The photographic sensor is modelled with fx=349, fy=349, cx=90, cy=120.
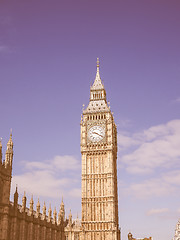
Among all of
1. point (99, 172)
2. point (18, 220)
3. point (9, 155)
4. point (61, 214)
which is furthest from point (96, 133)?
point (9, 155)

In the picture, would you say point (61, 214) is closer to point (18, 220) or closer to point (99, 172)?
point (99, 172)

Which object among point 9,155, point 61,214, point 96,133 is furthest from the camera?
point 96,133

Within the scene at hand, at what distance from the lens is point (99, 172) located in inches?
3447

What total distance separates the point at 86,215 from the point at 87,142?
60.2 feet

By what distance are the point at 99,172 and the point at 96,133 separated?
→ 33.7 ft

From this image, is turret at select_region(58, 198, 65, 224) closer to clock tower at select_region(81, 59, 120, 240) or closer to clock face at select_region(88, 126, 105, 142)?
clock tower at select_region(81, 59, 120, 240)

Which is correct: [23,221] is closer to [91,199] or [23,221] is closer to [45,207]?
[45,207]

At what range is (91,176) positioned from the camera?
87.6m

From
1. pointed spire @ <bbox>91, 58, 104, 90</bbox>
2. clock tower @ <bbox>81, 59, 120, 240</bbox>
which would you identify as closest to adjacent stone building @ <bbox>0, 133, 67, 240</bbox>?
clock tower @ <bbox>81, 59, 120, 240</bbox>

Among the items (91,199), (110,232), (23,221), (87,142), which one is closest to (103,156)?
(87,142)

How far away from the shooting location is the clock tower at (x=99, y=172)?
8256 cm

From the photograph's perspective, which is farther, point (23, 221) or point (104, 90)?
point (104, 90)

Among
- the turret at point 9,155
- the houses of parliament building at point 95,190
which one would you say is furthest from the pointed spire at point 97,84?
the turret at point 9,155

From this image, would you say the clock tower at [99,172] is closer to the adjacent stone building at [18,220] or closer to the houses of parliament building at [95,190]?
the houses of parliament building at [95,190]
